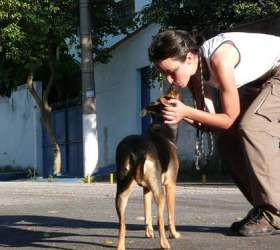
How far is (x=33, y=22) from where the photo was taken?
64.4 feet

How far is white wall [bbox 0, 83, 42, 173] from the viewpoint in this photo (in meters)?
25.8

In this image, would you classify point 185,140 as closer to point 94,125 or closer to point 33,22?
point 94,125

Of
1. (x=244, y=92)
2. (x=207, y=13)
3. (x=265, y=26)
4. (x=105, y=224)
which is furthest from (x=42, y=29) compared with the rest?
(x=244, y=92)

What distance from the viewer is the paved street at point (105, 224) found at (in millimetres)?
5164

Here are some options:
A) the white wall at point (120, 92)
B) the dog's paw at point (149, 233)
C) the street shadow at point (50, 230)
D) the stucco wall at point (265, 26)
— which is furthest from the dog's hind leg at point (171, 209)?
the white wall at point (120, 92)

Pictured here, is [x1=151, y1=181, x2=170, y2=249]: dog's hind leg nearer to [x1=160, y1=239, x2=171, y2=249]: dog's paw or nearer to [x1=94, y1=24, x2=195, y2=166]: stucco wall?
[x1=160, y1=239, x2=171, y2=249]: dog's paw

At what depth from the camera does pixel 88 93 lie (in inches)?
727

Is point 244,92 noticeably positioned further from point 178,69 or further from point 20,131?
point 20,131

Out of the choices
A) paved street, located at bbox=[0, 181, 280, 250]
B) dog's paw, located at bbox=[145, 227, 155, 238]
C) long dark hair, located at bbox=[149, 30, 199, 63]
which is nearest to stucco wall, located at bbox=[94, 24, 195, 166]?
paved street, located at bbox=[0, 181, 280, 250]

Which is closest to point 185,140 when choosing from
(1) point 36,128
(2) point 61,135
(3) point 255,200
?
(2) point 61,135

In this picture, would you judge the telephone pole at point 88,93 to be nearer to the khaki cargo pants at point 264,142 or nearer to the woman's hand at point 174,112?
the khaki cargo pants at point 264,142

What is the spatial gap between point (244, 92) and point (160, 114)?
0.98 metres

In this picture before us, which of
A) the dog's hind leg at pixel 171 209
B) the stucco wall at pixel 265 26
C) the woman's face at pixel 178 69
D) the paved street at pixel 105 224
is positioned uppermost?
the stucco wall at pixel 265 26

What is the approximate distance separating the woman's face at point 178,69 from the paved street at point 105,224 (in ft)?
3.99
